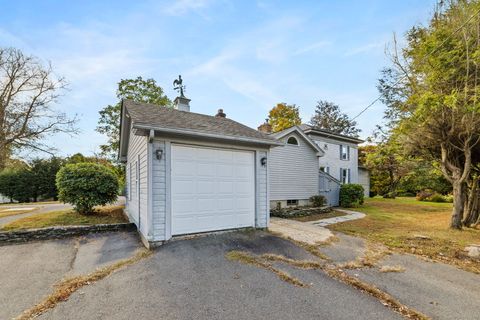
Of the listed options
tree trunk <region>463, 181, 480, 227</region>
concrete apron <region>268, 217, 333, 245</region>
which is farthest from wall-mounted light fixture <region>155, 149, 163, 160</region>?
tree trunk <region>463, 181, 480, 227</region>

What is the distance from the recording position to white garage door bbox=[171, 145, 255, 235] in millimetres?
5957

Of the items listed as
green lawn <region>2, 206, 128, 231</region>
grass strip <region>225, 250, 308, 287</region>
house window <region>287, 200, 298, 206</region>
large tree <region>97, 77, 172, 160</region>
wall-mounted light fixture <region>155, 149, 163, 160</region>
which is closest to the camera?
grass strip <region>225, 250, 308, 287</region>

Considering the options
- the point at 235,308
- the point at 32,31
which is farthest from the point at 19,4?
the point at 235,308

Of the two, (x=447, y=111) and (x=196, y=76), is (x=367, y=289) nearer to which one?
(x=447, y=111)

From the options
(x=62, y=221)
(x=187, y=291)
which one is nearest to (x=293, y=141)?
(x=62, y=221)

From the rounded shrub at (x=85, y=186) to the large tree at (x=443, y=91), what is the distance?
1129 cm

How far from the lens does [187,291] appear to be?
12.3 feet

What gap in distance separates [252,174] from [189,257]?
309 centimetres

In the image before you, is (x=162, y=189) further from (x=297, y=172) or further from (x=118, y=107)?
(x=118, y=107)

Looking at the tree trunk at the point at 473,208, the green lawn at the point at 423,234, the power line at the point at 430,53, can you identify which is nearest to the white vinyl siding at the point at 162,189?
the green lawn at the point at 423,234

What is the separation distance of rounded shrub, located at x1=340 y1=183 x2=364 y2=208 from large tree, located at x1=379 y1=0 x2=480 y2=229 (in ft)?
18.8

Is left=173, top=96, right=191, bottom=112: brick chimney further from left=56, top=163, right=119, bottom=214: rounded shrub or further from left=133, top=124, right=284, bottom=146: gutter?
left=56, top=163, right=119, bottom=214: rounded shrub

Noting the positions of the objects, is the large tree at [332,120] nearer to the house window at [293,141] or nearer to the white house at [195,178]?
the house window at [293,141]

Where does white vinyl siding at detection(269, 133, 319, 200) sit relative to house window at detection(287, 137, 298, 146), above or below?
below
